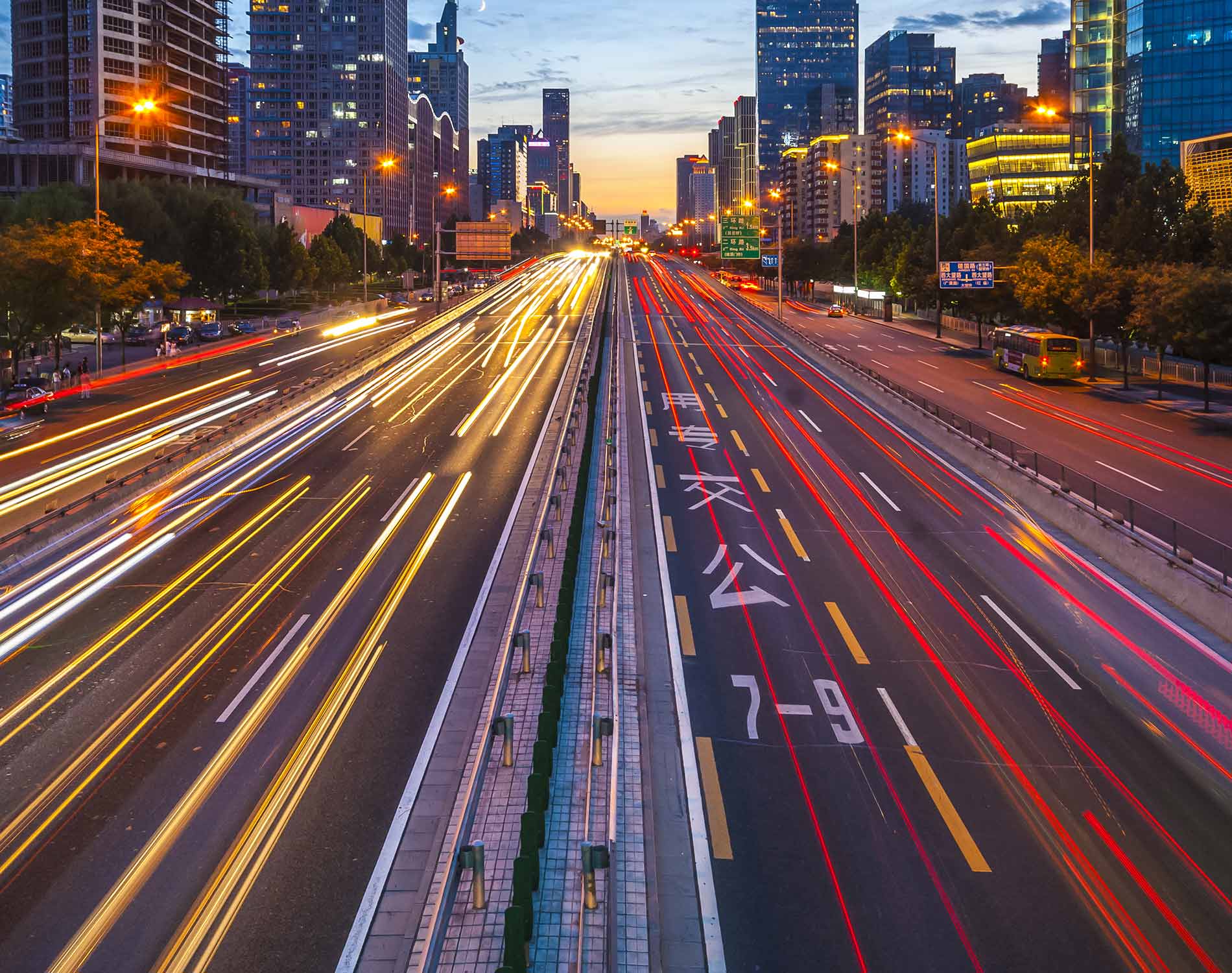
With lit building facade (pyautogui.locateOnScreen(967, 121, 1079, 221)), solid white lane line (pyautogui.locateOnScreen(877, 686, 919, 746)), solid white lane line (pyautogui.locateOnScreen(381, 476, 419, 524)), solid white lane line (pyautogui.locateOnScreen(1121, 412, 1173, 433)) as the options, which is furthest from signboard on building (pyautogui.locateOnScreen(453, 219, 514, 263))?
lit building facade (pyautogui.locateOnScreen(967, 121, 1079, 221))

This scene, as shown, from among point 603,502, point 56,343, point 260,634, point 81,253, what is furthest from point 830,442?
point 56,343

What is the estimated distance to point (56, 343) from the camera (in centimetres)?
5684

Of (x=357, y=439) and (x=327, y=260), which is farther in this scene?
(x=327, y=260)

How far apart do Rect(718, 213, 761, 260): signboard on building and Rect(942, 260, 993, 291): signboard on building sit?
71.3ft

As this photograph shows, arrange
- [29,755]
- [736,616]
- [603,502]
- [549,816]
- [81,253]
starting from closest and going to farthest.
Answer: [549,816] → [29,755] → [736,616] → [603,502] → [81,253]

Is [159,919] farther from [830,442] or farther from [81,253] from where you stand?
[81,253]

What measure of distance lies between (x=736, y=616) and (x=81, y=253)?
4255cm

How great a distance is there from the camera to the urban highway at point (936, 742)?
11.0m

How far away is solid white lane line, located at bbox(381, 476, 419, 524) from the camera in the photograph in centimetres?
2831

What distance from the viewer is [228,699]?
16391mm

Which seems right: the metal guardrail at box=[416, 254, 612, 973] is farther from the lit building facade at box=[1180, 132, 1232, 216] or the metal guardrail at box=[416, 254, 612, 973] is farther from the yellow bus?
the lit building facade at box=[1180, 132, 1232, 216]

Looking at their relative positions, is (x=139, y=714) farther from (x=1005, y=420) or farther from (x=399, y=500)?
(x=1005, y=420)

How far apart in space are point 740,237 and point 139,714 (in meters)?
82.1

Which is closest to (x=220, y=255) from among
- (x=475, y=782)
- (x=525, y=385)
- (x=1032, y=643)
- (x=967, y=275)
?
(x=525, y=385)
